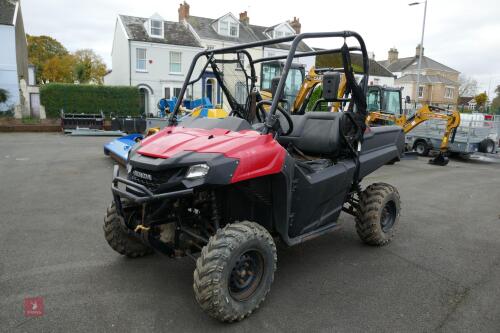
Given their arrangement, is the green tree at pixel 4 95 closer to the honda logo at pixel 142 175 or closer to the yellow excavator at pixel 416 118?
the yellow excavator at pixel 416 118

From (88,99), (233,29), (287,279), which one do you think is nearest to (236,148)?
(287,279)

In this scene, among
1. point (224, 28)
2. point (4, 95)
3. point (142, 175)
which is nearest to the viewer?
point (142, 175)

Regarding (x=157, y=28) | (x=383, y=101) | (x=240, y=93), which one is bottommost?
(x=240, y=93)

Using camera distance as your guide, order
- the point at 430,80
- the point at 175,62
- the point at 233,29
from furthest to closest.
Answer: the point at 430,80
the point at 233,29
the point at 175,62

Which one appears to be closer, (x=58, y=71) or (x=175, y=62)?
(x=175, y=62)

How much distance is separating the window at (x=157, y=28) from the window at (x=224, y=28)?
458cm

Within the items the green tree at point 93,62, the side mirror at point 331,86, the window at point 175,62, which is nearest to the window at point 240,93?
the side mirror at point 331,86

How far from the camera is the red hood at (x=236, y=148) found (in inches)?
114

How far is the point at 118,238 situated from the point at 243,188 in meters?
1.46

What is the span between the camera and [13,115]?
21344 mm

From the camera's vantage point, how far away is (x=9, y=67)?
2173 cm

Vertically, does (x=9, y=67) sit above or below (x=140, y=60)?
below

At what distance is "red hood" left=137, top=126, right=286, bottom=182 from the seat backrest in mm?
857

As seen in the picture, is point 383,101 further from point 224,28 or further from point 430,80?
point 430,80
